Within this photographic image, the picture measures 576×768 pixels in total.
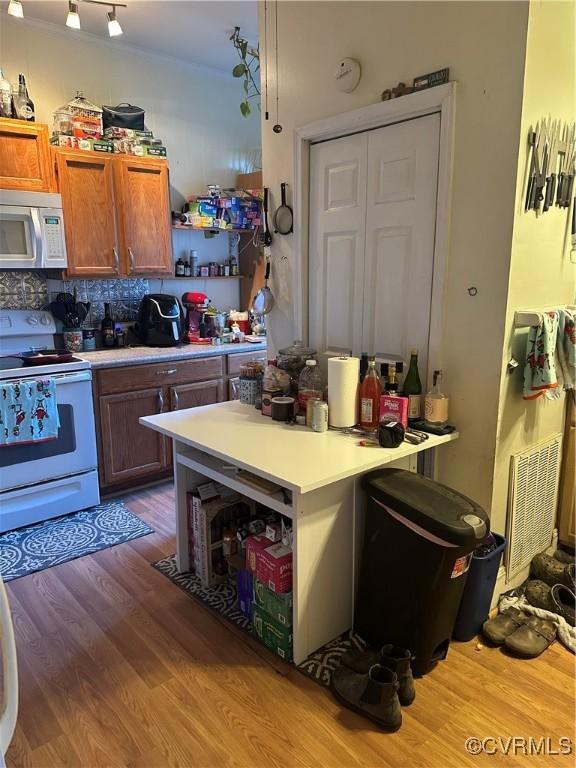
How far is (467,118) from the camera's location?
1.93 metres

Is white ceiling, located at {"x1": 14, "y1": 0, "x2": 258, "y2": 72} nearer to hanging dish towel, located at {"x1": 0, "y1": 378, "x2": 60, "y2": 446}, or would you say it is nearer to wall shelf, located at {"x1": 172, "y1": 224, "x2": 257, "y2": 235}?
wall shelf, located at {"x1": 172, "y1": 224, "x2": 257, "y2": 235}

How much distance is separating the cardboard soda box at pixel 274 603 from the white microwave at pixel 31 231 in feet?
7.48

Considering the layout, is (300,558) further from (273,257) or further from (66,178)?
(66,178)

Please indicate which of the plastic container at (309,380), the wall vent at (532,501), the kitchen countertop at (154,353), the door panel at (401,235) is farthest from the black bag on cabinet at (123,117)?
the wall vent at (532,501)

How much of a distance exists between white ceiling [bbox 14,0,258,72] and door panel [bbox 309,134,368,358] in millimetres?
1342

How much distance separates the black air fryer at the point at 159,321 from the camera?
368 centimetres

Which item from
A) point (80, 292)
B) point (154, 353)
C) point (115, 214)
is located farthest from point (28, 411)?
point (115, 214)

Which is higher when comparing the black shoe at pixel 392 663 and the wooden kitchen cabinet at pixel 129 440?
the wooden kitchen cabinet at pixel 129 440

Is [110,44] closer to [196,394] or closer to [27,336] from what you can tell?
[27,336]

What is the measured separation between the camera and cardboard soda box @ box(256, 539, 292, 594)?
6.27 ft

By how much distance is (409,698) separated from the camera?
174cm

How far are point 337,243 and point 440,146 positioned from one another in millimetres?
627

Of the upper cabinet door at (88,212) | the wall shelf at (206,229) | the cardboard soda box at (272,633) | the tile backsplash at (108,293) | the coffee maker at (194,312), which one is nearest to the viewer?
the cardboard soda box at (272,633)

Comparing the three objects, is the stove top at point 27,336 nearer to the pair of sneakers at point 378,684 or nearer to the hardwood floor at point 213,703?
the hardwood floor at point 213,703
